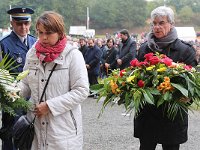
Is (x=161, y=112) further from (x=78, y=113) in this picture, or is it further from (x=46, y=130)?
(x=46, y=130)

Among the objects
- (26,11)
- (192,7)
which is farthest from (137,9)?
(26,11)

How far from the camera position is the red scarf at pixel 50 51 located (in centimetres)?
269

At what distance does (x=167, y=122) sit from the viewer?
3025 millimetres

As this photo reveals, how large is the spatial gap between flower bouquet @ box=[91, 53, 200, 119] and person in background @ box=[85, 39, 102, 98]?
25.2 feet

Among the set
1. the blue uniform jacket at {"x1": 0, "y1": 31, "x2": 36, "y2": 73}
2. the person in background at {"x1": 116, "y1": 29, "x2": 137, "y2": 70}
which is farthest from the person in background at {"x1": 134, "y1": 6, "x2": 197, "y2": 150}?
the person in background at {"x1": 116, "y1": 29, "x2": 137, "y2": 70}

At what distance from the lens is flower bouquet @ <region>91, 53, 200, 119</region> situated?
107 inches

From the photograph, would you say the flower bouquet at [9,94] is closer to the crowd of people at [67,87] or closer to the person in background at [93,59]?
the crowd of people at [67,87]

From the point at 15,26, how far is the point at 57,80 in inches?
48.1

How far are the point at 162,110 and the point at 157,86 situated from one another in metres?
0.33

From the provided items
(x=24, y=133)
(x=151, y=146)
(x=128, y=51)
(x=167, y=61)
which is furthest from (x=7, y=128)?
(x=128, y=51)

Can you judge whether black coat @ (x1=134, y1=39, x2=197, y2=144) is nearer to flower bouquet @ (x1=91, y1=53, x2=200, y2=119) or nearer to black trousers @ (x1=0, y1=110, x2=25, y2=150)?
flower bouquet @ (x1=91, y1=53, x2=200, y2=119)

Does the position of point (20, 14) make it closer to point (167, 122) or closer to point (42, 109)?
point (42, 109)

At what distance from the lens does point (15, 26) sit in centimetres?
369

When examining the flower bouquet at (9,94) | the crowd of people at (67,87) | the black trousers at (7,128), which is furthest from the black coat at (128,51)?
the flower bouquet at (9,94)
